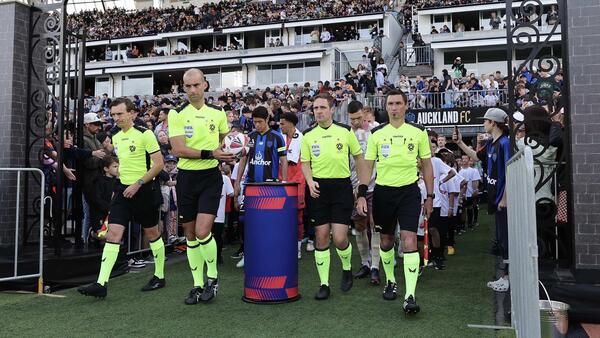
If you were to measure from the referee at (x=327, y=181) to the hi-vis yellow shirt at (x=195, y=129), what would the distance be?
1036 millimetres

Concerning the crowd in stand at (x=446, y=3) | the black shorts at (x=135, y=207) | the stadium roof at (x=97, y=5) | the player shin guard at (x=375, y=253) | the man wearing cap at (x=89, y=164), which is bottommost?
the player shin guard at (x=375, y=253)

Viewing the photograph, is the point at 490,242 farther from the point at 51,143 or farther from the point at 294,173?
the point at 51,143

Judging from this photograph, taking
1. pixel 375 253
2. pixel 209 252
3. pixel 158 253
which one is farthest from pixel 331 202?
pixel 158 253

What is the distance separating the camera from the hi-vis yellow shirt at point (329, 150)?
18.8 feet

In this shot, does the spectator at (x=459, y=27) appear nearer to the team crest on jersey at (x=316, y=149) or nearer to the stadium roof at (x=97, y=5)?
the team crest on jersey at (x=316, y=149)

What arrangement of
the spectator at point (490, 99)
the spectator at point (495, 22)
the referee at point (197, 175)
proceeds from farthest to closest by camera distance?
the spectator at point (495, 22) → the spectator at point (490, 99) → the referee at point (197, 175)

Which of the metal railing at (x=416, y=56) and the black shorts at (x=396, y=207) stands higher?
the metal railing at (x=416, y=56)

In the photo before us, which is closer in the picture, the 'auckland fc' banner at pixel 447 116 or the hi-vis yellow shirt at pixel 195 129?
the hi-vis yellow shirt at pixel 195 129

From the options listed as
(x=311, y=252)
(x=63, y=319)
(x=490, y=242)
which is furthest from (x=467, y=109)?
(x=63, y=319)

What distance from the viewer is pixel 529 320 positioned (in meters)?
2.69

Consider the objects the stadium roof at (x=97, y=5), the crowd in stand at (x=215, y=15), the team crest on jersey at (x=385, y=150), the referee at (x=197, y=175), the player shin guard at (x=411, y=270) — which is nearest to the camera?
the player shin guard at (x=411, y=270)

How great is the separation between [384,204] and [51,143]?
5539 millimetres

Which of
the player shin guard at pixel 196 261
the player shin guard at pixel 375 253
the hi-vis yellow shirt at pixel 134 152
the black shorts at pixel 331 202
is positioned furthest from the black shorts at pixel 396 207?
the hi-vis yellow shirt at pixel 134 152

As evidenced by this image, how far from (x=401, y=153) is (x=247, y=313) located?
2.16m
